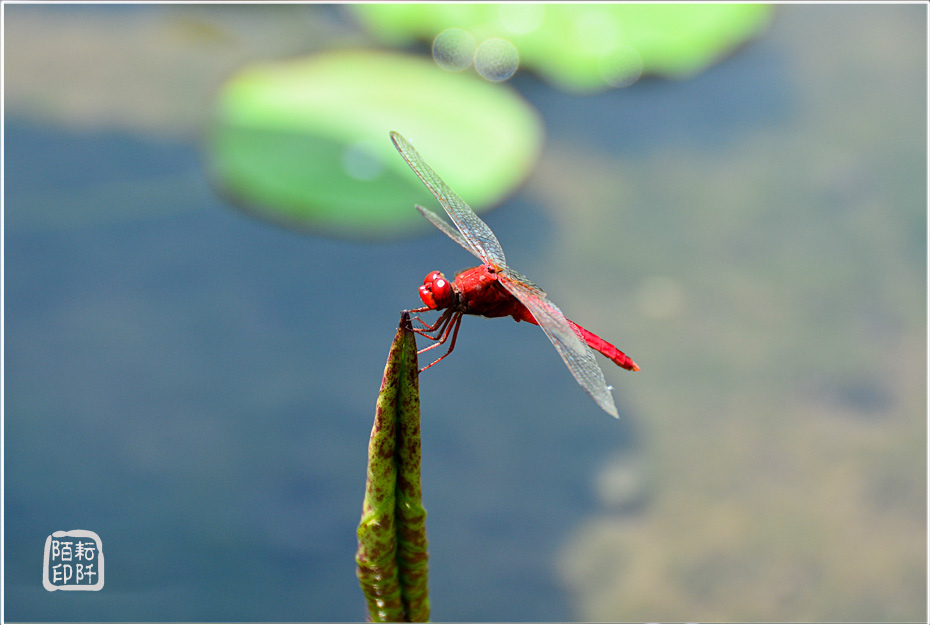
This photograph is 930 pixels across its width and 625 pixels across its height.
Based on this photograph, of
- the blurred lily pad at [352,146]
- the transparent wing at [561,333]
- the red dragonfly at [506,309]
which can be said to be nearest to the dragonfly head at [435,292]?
the red dragonfly at [506,309]

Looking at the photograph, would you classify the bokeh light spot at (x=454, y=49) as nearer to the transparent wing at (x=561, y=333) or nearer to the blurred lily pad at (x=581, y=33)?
the blurred lily pad at (x=581, y=33)

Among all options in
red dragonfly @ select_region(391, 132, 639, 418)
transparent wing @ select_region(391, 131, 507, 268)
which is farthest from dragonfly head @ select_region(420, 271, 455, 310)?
transparent wing @ select_region(391, 131, 507, 268)

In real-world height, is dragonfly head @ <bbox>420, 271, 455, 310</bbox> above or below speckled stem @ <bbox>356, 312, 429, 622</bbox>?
above

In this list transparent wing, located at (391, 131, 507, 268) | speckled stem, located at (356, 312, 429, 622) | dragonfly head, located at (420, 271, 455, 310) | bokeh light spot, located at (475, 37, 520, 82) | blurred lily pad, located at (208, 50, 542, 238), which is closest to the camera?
speckled stem, located at (356, 312, 429, 622)

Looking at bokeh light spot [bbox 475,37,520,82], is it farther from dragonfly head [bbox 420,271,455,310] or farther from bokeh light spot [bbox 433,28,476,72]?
dragonfly head [bbox 420,271,455,310]

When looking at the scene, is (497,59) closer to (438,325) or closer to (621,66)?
(621,66)

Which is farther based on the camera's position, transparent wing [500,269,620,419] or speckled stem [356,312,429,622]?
transparent wing [500,269,620,419]

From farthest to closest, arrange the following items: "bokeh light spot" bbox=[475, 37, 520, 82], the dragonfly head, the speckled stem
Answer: "bokeh light spot" bbox=[475, 37, 520, 82] → the dragonfly head → the speckled stem
